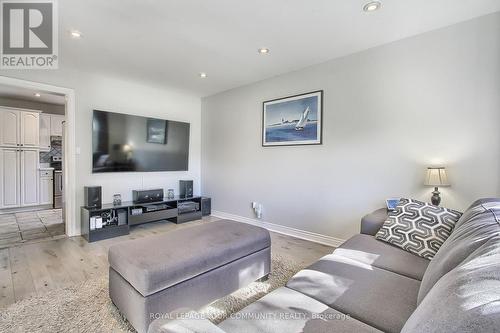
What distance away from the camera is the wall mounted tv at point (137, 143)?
12.1 ft

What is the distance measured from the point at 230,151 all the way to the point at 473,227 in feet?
11.8

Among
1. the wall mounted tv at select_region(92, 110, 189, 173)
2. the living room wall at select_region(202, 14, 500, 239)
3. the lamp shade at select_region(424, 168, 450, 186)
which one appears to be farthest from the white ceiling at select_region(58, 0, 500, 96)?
the lamp shade at select_region(424, 168, 450, 186)

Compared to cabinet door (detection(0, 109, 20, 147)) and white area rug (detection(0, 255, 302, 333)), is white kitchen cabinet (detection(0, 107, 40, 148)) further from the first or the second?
white area rug (detection(0, 255, 302, 333))

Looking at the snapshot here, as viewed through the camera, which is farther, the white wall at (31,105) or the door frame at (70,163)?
the white wall at (31,105)

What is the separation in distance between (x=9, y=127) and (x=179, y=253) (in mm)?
5759

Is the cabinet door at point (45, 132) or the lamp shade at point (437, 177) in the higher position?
the cabinet door at point (45, 132)

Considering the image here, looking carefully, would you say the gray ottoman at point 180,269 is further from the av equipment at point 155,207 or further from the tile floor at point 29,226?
the tile floor at point 29,226

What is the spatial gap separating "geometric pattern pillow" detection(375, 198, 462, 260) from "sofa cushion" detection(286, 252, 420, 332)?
48 cm

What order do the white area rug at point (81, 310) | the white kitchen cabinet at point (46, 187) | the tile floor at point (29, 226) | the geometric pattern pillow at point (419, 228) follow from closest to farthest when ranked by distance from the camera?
the white area rug at point (81, 310)
the geometric pattern pillow at point (419, 228)
the tile floor at point (29, 226)
the white kitchen cabinet at point (46, 187)

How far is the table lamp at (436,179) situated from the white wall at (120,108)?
390 cm

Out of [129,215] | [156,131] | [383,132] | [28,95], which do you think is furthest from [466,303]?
[28,95]

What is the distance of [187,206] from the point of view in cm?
443

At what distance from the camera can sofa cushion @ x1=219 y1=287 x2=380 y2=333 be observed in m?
0.96

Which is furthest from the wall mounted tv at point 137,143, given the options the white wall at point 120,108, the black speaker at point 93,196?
the black speaker at point 93,196
